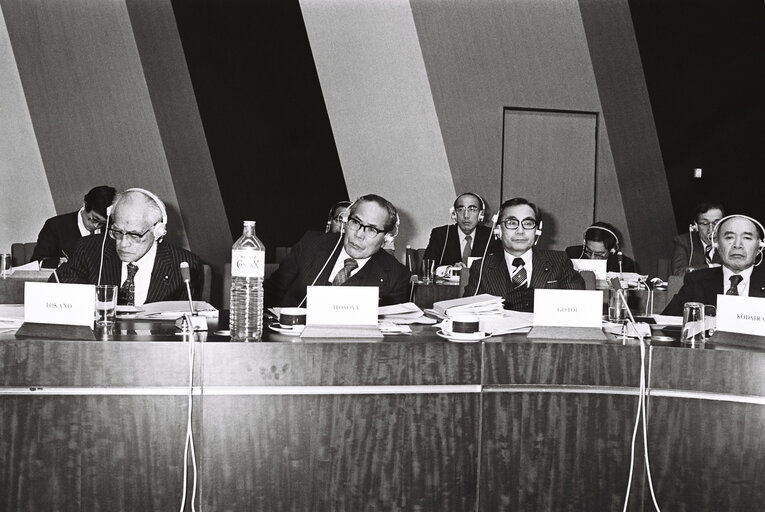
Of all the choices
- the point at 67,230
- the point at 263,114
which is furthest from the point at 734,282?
the point at 263,114

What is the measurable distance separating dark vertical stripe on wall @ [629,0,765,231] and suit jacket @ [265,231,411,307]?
472cm

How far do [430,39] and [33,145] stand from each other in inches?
130

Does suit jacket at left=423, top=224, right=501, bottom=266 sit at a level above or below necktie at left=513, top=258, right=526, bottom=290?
above

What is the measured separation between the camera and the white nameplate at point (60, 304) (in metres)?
1.83

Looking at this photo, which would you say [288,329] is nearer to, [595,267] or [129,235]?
[129,235]

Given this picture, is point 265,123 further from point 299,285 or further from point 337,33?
point 299,285

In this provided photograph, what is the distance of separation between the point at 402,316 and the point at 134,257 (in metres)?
0.99

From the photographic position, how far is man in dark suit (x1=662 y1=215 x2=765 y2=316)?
2932 mm

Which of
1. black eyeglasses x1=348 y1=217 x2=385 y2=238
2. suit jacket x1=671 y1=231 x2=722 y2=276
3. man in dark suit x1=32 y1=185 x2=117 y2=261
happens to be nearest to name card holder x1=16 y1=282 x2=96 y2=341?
black eyeglasses x1=348 y1=217 x2=385 y2=238

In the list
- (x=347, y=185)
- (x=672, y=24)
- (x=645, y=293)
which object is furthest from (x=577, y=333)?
(x=672, y=24)

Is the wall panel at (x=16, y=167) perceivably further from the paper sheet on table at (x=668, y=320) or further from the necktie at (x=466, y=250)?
the paper sheet on table at (x=668, y=320)

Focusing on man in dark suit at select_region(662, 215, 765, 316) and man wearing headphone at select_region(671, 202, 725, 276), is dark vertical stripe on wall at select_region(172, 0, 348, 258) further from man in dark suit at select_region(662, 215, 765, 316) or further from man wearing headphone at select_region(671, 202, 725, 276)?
man in dark suit at select_region(662, 215, 765, 316)

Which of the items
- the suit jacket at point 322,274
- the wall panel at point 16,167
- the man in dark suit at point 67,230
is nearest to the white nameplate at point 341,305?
the suit jacket at point 322,274

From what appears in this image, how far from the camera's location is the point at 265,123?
633 centimetres
